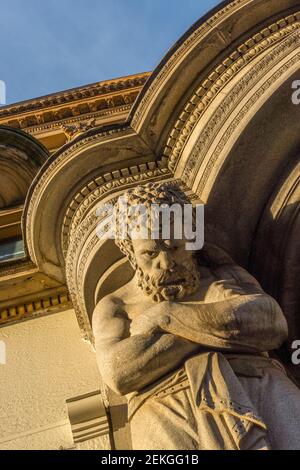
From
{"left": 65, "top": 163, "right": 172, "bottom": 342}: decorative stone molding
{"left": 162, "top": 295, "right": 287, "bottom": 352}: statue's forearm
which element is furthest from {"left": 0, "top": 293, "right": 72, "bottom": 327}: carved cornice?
{"left": 162, "top": 295, "right": 287, "bottom": 352}: statue's forearm

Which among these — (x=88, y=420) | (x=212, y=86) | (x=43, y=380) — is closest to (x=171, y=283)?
(x=88, y=420)

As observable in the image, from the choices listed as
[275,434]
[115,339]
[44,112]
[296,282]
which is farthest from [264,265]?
[44,112]

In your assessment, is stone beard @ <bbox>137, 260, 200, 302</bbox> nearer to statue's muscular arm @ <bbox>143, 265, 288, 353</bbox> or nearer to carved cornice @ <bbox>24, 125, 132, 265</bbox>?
statue's muscular arm @ <bbox>143, 265, 288, 353</bbox>

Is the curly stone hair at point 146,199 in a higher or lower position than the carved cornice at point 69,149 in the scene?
lower

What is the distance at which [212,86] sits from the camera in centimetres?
486

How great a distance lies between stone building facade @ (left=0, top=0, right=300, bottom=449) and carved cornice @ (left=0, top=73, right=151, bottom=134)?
31.9ft

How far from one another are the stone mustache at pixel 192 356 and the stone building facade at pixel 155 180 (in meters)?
0.50

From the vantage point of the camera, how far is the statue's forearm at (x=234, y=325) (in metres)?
3.50

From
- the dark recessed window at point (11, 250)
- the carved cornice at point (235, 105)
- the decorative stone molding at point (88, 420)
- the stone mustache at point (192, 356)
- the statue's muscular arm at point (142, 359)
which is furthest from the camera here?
the dark recessed window at point (11, 250)

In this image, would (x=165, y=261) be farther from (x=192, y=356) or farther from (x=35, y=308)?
(x=35, y=308)

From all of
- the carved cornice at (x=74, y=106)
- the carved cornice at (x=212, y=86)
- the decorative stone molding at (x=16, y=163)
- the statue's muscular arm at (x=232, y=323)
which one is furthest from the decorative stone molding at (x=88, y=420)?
the carved cornice at (x=74, y=106)

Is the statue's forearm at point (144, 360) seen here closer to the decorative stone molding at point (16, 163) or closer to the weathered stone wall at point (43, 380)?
the weathered stone wall at point (43, 380)

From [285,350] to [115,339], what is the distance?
3.88ft

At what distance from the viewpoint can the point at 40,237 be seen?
5094 mm
